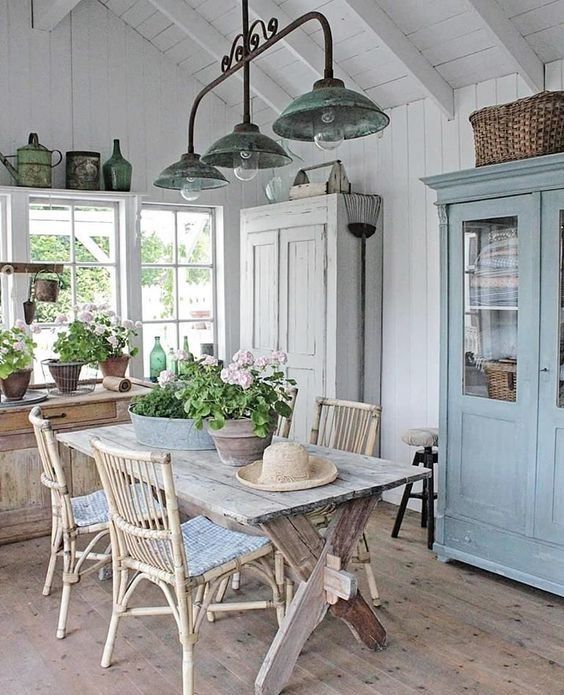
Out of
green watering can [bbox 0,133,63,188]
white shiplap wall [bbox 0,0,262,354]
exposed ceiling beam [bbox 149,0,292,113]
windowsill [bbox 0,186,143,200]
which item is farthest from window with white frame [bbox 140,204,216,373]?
exposed ceiling beam [bbox 149,0,292,113]

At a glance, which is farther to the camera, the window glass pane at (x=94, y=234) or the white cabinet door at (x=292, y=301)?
the window glass pane at (x=94, y=234)

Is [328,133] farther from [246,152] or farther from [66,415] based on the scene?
[66,415]

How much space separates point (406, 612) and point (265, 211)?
277 centimetres

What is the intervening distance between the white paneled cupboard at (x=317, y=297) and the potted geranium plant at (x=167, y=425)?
5.24ft

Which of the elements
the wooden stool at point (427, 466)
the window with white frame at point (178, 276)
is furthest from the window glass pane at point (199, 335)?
the wooden stool at point (427, 466)

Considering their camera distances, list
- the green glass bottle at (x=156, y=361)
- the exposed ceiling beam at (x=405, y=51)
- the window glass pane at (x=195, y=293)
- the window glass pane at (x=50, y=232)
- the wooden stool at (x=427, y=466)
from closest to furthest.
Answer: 1. the exposed ceiling beam at (x=405, y=51)
2. the wooden stool at (x=427, y=466)
3. the window glass pane at (x=50, y=232)
4. the green glass bottle at (x=156, y=361)
5. the window glass pane at (x=195, y=293)

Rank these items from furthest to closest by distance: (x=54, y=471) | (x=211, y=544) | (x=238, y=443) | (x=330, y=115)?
1. (x=54, y=471)
2. (x=238, y=443)
3. (x=211, y=544)
4. (x=330, y=115)

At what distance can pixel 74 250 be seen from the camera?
187 inches

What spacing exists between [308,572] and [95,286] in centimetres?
296

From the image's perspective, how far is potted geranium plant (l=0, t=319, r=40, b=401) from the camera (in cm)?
373

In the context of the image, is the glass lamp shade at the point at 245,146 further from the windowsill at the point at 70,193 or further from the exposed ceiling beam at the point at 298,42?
the windowsill at the point at 70,193

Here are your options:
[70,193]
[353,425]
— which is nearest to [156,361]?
[70,193]

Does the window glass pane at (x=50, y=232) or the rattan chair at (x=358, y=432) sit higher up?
the window glass pane at (x=50, y=232)

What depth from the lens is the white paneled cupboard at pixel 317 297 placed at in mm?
4438
